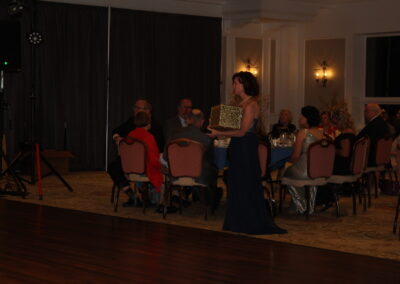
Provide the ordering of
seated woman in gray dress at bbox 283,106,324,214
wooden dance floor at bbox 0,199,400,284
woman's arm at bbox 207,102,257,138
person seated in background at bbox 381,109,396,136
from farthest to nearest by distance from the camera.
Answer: person seated in background at bbox 381,109,396,136
seated woman in gray dress at bbox 283,106,324,214
woman's arm at bbox 207,102,257,138
wooden dance floor at bbox 0,199,400,284

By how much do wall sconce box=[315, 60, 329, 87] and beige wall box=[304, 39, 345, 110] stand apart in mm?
64

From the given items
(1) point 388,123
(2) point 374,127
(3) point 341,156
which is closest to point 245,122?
(3) point 341,156

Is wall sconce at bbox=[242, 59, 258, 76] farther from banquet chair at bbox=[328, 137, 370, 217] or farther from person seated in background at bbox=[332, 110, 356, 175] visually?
banquet chair at bbox=[328, 137, 370, 217]

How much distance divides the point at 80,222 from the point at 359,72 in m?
8.83

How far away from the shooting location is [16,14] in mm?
11273

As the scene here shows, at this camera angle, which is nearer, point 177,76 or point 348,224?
point 348,224

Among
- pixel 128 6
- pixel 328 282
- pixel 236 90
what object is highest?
pixel 128 6

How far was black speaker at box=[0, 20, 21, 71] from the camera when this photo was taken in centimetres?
1050

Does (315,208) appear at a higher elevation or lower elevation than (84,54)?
lower

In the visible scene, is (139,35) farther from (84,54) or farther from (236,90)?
(236,90)

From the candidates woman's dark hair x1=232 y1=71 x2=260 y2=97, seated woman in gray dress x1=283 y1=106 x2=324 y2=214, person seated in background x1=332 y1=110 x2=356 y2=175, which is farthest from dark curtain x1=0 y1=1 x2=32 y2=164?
woman's dark hair x1=232 y1=71 x2=260 y2=97

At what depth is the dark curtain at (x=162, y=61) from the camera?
14195 mm

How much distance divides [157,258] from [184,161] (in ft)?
6.87

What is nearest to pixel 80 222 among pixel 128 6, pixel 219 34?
pixel 128 6
